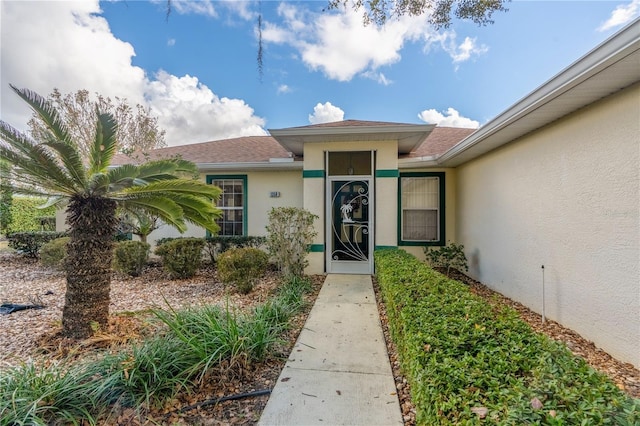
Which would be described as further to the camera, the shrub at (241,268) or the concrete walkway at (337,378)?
the shrub at (241,268)

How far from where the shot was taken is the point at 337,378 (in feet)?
10.0

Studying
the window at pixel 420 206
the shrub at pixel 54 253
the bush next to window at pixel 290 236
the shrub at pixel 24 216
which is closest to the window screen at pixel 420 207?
the window at pixel 420 206

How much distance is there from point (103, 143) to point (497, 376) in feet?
17.5

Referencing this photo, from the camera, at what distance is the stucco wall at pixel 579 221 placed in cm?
333

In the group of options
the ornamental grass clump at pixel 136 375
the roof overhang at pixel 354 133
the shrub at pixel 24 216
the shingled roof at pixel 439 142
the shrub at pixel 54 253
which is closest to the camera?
the ornamental grass clump at pixel 136 375

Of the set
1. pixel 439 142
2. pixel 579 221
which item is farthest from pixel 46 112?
pixel 439 142

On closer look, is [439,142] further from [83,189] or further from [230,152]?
[83,189]

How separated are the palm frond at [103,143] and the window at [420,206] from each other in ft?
23.3

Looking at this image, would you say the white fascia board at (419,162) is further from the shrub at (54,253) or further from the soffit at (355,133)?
the shrub at (54,253)

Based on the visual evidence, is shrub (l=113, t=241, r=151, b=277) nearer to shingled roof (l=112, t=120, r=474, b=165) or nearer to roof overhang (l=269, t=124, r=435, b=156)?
shingled roof (l=112, t=120, r=474, b=165)

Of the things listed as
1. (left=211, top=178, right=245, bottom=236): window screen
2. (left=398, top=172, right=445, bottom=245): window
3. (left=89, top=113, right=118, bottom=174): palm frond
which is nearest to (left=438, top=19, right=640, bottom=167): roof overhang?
(left=398, top=172, right=445, bottom=245): window

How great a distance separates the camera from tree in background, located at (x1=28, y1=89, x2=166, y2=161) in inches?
583

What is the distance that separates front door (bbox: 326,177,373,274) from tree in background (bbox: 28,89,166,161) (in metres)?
11.0

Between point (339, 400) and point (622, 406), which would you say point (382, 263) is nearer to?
point (339, 400)
